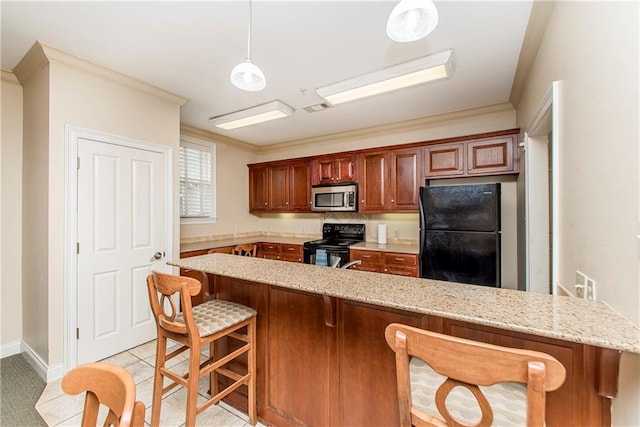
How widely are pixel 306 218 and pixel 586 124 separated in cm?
412

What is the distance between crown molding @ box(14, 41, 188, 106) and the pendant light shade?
168 centimetres

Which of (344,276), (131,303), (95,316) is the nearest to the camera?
(344,276)

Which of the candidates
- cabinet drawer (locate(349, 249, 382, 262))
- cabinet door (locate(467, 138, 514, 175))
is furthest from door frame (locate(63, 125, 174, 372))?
cabinet door (locate(467, 138, 514, 175))

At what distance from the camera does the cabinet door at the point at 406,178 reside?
3.69 m

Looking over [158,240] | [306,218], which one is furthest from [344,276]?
[306,218]

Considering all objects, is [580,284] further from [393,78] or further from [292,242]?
[292,242]

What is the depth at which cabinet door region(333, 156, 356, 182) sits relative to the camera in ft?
13.8

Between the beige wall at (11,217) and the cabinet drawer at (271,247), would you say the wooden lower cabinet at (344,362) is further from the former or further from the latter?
the cabinet drawer at (271,247)

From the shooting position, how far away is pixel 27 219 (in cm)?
263

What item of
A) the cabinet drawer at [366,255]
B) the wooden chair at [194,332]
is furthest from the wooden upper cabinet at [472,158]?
the wooden chair at [194,332]

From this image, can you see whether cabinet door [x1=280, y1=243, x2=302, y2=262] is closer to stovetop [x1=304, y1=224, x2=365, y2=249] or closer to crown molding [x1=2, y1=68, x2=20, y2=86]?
stovetop [x1=304, y1=224, x2=365, y2=249]

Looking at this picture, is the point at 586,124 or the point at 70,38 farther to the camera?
the point at 70,38

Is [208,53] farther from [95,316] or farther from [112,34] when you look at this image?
[95,316]

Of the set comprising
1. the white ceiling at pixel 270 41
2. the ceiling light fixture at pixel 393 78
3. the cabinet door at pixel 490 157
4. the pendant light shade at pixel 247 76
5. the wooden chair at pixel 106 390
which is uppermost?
the white ceiling at pixel 270 41
